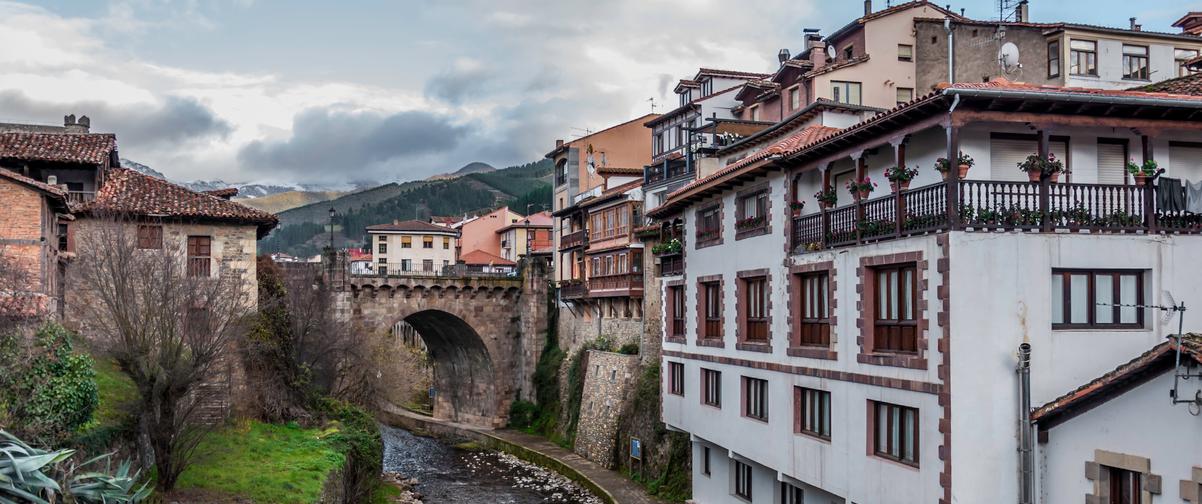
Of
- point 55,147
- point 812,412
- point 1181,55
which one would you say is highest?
point 1181,55

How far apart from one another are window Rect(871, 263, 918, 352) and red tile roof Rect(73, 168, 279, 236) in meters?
23.7

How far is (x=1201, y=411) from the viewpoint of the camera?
1403 cm

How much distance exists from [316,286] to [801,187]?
128 ft

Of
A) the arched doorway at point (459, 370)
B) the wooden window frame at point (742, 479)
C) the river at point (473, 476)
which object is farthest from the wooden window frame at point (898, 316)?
the arched doorway at point (459, 370)

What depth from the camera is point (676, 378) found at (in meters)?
31.4

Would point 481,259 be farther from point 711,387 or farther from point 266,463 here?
point 711,387

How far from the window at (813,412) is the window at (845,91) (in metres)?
24.1

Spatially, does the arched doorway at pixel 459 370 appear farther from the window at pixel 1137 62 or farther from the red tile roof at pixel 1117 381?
the red tile roof at pixel 1117 381

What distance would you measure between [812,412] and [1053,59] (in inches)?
970

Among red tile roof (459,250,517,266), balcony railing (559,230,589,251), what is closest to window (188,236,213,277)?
balcony railing (559,230,589,251)

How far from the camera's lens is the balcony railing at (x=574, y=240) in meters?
53.0

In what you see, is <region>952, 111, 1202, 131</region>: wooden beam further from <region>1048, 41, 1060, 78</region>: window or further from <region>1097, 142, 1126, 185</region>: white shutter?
<region>1048, 41, 1060, 78</region>: window

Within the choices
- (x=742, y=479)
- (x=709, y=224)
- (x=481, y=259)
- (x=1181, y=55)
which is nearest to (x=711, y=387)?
(x=742, y=479)

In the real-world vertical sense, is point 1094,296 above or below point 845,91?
below
